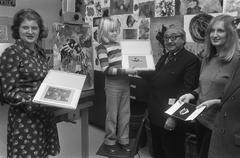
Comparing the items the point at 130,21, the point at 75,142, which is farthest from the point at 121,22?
the point at 75,142

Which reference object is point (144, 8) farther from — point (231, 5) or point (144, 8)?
point (231, 5)

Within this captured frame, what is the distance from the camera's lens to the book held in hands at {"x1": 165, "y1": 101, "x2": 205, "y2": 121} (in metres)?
1.46

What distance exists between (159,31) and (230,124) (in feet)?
4.99

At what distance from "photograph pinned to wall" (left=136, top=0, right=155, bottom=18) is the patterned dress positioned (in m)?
1.31

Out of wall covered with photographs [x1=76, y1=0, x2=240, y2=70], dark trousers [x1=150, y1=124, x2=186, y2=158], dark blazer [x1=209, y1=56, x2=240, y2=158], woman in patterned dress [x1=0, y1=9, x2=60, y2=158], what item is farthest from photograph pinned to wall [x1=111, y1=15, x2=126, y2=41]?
dark blazer [x1=209, y1=56, x2=240, y2=158]

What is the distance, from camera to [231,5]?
196cm

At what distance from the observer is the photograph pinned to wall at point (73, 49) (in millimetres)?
2135

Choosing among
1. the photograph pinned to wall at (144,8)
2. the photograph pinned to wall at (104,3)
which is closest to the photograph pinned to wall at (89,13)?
the photograph pinned to wall at (104,3)

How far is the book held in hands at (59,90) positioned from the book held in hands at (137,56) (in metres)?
0.44

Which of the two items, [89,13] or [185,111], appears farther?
[89,13]

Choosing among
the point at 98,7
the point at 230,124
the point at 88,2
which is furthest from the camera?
the point at 88,2

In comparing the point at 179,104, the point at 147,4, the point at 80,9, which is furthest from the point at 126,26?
the point at 179,104

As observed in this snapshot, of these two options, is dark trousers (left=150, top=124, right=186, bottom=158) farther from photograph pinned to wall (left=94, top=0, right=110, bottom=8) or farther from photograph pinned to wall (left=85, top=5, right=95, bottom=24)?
photograph pinned to wall (left=85, top=5, right=95, bottom=24)

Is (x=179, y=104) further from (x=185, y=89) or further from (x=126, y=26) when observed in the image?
(x=126, y=26)
